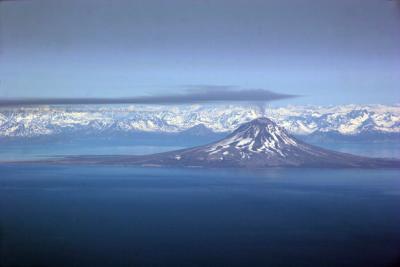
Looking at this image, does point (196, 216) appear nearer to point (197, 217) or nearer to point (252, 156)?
point (197, 217)

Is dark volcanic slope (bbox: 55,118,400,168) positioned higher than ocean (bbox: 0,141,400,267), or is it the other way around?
dark volcanic slope (bbox: 55,118,400,168)

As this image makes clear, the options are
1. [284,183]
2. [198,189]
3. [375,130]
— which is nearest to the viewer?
[375,130]

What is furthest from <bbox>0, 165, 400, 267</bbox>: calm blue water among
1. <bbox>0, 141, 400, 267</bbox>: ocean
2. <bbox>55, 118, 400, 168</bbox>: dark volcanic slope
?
<bbox>55, 118, 400, 168</bbox>: dark volcanic slope

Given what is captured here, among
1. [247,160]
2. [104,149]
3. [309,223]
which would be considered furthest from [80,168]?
[309,223]

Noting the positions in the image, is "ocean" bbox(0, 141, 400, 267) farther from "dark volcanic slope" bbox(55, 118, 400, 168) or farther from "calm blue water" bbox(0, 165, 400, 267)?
"dark volcanic slope" bbox(55, 118, 400, 168)

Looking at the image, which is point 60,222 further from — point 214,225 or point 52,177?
point 214,225

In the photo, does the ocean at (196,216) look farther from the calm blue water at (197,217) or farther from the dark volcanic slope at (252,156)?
the dark volcanic slope at (252,156)

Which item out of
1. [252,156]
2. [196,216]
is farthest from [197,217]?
[252,156]
